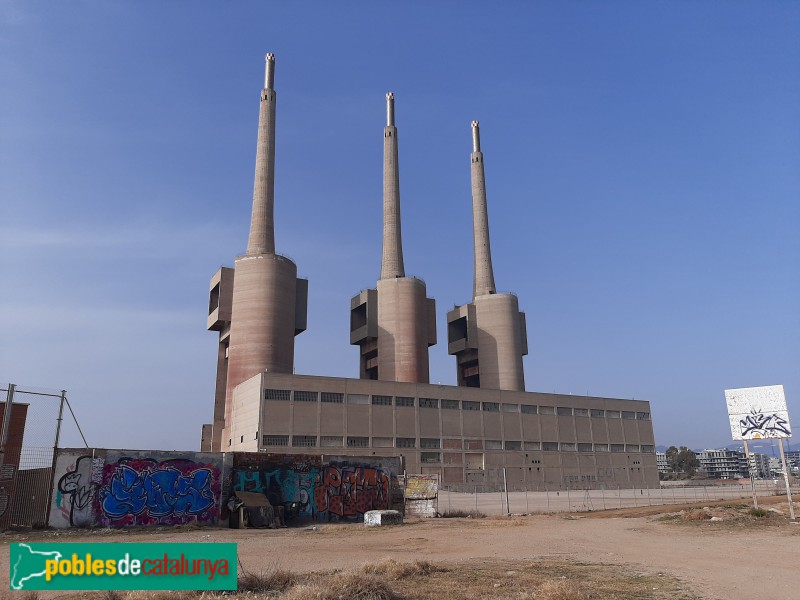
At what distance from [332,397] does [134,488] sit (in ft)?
168

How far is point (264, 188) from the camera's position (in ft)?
281

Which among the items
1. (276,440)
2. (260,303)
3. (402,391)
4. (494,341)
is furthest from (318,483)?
(494,341)

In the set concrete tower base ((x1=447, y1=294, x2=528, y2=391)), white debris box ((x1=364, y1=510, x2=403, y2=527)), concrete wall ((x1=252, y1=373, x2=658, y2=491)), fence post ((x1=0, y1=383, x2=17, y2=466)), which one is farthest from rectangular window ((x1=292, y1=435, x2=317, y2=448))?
fence post ((x1=0, y1=383, x2=17, y2=466))

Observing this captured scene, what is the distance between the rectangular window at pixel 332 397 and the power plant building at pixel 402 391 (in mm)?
137

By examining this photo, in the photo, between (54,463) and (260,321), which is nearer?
(54,463)

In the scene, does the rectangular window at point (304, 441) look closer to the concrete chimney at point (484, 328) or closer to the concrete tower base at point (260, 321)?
the concrete tower base at point (260, 321)

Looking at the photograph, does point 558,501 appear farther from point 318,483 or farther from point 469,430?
point 469,430

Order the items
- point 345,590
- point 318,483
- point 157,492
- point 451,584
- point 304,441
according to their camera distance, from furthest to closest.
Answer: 1. point 304,441
2. point 318,483
3. point 157,492
4. point 451,584
5. point 345,590

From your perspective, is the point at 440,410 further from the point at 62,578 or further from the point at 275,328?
the point at 62,578

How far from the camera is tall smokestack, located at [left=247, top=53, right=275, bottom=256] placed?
276ft

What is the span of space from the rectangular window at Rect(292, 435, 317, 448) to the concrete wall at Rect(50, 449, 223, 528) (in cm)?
4538

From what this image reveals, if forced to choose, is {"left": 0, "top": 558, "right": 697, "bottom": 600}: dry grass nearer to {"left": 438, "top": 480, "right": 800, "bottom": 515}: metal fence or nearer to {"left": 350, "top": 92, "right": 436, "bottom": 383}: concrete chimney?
{"left": 438, "top": 480, "right": 800, "bottom": 515}: metal fence

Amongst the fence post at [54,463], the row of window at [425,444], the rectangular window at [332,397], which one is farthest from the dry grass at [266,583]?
the rectangular window at [332,397]

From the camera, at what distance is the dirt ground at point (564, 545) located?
45.0ft
